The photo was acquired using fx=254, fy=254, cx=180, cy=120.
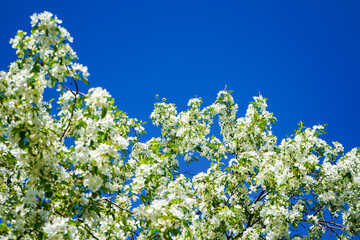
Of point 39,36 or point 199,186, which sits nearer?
point 39,36

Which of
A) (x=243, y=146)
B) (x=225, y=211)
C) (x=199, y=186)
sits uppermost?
(x=243, y=146)

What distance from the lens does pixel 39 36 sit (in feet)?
11.5

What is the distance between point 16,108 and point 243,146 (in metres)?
5.64

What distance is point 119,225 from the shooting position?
4195mm

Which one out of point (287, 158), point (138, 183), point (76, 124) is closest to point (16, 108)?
point (76, 124)

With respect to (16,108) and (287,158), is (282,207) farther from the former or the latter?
(16,108)

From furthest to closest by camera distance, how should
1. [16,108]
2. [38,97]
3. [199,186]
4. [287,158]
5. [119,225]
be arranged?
[199,186] → [287,158] → [119,225] → [38,97] → [16,108]

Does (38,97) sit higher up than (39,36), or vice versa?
(39,36)

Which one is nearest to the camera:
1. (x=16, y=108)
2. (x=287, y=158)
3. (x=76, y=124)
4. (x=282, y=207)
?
(x=16, y=108)

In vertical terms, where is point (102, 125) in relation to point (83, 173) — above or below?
above

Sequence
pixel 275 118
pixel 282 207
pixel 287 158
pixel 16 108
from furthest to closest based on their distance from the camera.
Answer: pixel 275 118, pixel 287 158, pixel 282 207, pixel 16 108

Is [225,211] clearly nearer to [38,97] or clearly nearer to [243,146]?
[243,146]

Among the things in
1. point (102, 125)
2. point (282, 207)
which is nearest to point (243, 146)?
point (282, 207)

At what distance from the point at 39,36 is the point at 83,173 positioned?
2.00 meters
